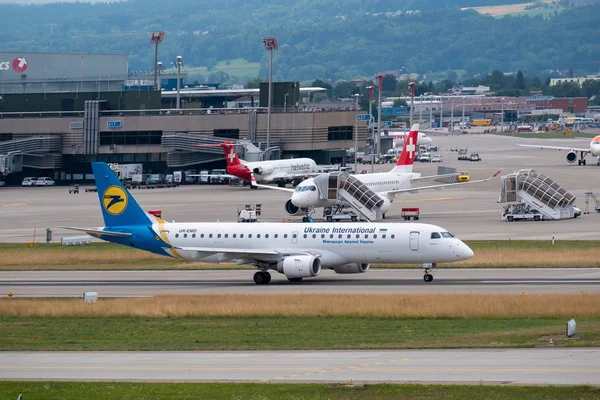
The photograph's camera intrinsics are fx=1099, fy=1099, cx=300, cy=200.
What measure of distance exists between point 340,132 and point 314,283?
10077 centimetres

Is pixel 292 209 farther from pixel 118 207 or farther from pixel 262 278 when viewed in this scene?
pixel 262 278

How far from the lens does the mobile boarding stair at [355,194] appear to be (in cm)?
9225

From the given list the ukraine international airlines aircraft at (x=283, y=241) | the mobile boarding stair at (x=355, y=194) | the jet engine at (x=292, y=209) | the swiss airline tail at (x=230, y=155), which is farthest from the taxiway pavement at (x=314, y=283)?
the swiss airline tail at (x=230, y=155)

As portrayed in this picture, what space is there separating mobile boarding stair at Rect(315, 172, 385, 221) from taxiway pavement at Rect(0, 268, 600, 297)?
87.8 ft

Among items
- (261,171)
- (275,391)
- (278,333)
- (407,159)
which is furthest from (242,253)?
(261,171)

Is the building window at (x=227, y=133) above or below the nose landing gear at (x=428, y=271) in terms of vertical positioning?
above

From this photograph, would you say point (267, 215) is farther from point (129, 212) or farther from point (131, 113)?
point (131, 113)

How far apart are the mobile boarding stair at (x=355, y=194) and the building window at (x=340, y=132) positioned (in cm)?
6441

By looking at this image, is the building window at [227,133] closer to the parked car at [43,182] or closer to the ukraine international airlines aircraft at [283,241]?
the parked car at [43,182]

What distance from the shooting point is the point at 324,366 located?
3350 cm

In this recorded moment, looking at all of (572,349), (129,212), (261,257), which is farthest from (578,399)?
(129,212)

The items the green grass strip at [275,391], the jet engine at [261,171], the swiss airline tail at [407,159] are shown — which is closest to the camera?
the green grass strip at [275,391]

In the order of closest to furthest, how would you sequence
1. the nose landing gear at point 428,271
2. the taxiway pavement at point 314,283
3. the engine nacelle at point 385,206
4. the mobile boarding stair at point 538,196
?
the taxiway pavement at point 314,283, the nose landing gear at point 428,271, the mobile boarding stair at point 538,196, the engine nacelle at point 385,206

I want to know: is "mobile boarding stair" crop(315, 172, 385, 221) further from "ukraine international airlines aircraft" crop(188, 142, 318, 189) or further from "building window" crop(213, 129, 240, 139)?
"building window" crop(213, 129, 240, 139)
